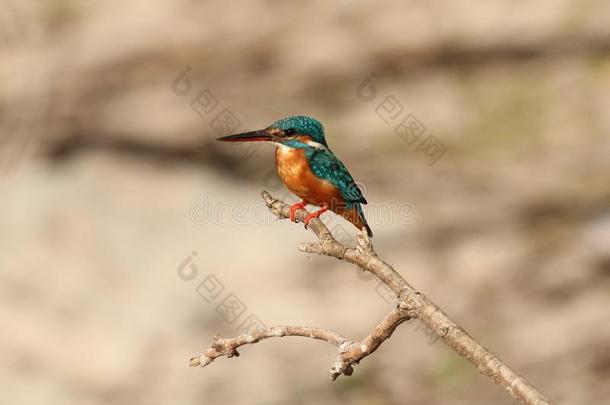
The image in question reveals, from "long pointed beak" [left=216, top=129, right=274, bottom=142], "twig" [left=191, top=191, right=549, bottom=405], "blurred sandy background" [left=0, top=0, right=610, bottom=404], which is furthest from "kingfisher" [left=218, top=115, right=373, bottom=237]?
"blurred sandy background" [left=0, top=0, right=610, bottom=404]

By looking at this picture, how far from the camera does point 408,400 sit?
9.77m

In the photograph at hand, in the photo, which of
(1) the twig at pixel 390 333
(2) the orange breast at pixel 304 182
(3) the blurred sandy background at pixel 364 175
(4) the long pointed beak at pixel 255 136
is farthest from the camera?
(3) the blurred sandy background at pixel 364 175

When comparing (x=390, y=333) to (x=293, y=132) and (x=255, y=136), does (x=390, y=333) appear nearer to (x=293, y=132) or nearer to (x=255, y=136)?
(x=255, y=136)

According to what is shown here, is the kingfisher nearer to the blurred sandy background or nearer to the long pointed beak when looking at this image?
the long pointed beak

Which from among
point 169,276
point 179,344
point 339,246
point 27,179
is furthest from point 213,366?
point 339,246

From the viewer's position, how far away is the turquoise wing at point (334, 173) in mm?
3312

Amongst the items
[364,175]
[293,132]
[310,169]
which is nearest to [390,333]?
[310,169]

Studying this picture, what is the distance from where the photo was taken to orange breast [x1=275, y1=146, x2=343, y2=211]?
326 centimetres

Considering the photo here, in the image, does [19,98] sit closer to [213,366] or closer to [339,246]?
[213,366]

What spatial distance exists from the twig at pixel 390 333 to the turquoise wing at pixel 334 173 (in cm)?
64

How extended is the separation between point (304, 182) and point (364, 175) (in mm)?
6594

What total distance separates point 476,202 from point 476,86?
143cm

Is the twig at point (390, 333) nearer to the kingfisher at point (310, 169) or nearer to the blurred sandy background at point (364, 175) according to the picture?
the kingfisher at point (310, 169)

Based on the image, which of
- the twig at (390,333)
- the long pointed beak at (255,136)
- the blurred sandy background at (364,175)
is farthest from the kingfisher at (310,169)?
the blurred sandy background at (364,175)
